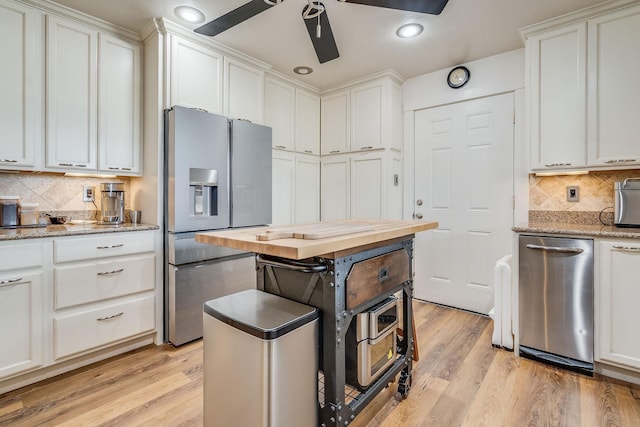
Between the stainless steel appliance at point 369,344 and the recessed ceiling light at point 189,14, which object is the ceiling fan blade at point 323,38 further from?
the stainless steel appliance at point 369,344

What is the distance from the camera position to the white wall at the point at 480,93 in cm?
296

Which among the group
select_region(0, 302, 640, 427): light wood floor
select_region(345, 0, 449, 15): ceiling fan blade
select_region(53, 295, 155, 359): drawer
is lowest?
select_region(0, 302, 640, 427): light wood floor

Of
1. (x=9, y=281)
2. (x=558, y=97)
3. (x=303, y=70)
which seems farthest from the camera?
(x=303, y=70)

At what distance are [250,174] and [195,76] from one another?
933 millimetres

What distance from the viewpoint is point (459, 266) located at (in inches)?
132

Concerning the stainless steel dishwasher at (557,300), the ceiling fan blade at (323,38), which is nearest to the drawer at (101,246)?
the ceiling fan blade at (323,38)

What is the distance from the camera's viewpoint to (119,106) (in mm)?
2586

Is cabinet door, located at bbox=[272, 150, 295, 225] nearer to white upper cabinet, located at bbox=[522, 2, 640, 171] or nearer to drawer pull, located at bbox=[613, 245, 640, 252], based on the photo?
white upper cabinet, located at bbox=[522, 2, 640, 171]

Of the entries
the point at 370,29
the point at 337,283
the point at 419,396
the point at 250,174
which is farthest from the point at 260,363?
the point at 370,29

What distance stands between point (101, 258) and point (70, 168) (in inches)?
29.6

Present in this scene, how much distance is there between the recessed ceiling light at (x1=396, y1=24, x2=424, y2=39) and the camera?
2.57 meters

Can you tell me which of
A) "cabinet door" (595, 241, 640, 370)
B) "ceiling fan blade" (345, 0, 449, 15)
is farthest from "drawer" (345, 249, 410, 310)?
"ceiling fan blade" (345, 0, 449, 15)

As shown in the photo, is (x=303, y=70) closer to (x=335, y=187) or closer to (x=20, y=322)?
(x=335, y=187)

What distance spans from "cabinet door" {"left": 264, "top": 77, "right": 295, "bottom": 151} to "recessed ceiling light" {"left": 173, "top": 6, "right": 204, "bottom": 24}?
3.52 feet
